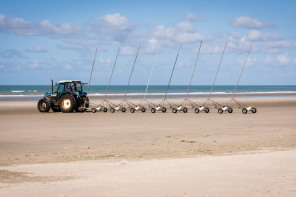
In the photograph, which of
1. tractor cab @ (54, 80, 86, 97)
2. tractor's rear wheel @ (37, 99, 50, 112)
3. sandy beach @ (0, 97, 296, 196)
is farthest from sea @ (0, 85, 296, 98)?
sandy beach @ (0, 97, 296, 196)

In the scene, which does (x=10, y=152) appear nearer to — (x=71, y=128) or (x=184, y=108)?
(x=71, y=128)

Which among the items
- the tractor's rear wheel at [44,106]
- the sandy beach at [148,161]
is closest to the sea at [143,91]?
the tractor's rear wheel at [44,106]

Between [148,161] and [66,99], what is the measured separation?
18.2 meters

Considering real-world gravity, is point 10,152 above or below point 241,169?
below

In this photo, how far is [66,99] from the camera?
26750 mm

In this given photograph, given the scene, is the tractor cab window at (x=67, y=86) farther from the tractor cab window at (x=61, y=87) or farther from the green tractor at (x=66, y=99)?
the tractor cab window at (x=61, y=87)

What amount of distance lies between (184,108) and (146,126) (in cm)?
847

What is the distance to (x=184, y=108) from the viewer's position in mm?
26766

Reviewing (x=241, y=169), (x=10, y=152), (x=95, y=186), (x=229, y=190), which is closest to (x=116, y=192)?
(x=95, y=186)

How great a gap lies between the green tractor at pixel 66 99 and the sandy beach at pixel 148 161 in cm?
912

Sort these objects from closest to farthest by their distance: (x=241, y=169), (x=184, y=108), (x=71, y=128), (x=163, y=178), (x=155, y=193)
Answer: (x=155, y=193), (x=163, y=178), (x=241, y=169), (x=71, y=128), (x=184, y=108)

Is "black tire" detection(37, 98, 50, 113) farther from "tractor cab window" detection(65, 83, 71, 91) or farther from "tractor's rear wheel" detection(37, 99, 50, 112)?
"tractor cab window" detection(65, 83, 71, 91)

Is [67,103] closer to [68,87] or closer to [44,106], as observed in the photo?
[68,87]

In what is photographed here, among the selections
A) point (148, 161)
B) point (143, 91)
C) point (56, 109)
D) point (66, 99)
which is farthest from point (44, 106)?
point (143, 91)
